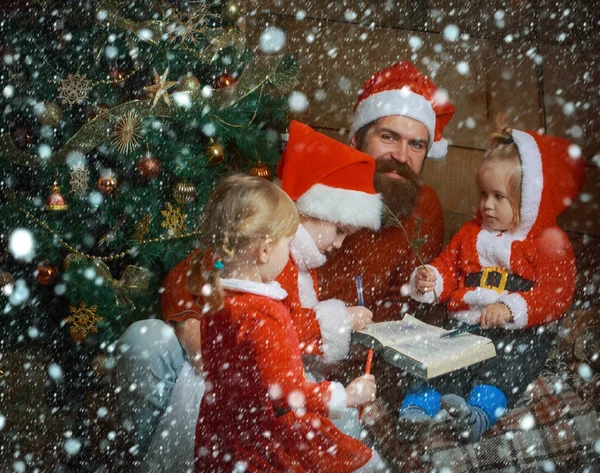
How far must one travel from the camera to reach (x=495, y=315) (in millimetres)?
1382

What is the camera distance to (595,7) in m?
1.72

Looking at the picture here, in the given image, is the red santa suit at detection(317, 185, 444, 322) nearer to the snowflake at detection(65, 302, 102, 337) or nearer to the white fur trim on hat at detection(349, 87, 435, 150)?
the white fur trim on hat at detection(349, 87, 435, 150)

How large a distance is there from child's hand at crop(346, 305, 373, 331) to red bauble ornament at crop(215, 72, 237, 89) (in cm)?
54

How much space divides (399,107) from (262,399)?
74 cm

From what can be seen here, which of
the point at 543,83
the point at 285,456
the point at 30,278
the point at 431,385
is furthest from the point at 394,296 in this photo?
the point at 30,278

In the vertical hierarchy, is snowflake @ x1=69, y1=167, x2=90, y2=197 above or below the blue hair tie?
below

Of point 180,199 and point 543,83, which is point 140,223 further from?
point 543,83

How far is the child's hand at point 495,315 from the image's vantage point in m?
1.38

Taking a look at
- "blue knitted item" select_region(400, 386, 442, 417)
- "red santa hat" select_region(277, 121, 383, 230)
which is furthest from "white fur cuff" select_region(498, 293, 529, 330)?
"red santa hat" select_region(277, 121, 383, 230)

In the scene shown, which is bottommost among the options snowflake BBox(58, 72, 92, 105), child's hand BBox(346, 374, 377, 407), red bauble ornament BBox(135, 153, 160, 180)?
child's hand BBox(346, 374, 377, 407)

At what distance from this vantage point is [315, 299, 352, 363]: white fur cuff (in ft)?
4.25

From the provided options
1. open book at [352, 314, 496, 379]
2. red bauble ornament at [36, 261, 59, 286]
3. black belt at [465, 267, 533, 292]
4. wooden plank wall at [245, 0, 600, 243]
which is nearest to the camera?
open book at [352, 314, 496, 379]

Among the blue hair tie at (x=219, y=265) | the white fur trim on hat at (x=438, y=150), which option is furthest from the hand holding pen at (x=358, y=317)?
the white fur trim on hat at (x=438, y=150)

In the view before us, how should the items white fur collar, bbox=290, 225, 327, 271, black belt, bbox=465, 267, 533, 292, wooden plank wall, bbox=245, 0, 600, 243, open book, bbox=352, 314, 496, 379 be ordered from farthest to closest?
wooden plank wall, bbox=245, 0, 600, 243
black belt, bbox=465, 267, 533, 292
white fur collar, bbox=290, 225, 327, 271
open book, bbox=352, 314, 496, 379
